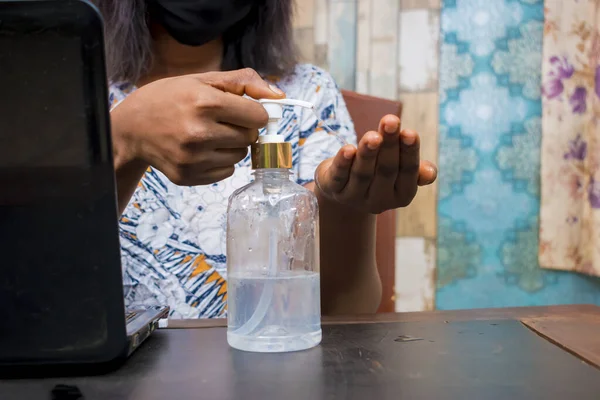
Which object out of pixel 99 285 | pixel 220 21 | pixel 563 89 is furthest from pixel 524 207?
pixel 99 285

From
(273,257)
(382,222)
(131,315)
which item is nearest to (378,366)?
(273,257)

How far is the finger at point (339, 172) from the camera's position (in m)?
0.39

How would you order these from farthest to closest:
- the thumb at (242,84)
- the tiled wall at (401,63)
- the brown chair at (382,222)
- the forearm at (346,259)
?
the tiled wall at (401,63) < the brown chair at (382,222) < the forearm at (346,259) < the thumb at (242,84)

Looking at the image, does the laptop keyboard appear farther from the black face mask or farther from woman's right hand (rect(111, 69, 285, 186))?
the black face mask

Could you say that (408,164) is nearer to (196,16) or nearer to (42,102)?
(42,102)

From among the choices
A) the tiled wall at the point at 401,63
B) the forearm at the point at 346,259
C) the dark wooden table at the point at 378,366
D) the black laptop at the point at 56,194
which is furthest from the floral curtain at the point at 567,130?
the black laptop at the point at 56,194

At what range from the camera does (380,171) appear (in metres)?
0.39

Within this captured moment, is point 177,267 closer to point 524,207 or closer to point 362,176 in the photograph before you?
point 362,176

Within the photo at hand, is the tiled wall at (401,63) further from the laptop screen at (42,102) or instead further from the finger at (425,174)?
the laptop screen at (42,102)

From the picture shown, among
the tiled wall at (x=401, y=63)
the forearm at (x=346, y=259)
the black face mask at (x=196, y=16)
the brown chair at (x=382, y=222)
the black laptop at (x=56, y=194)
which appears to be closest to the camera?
the black laptop at (x=56, y=194)

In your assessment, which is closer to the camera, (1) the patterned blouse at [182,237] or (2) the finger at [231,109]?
(2) the finger at [231,109]

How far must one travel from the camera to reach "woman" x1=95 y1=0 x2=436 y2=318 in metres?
0.39

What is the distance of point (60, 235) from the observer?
311 mm

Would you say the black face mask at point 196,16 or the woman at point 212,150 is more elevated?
the black face mask at point 196,16
